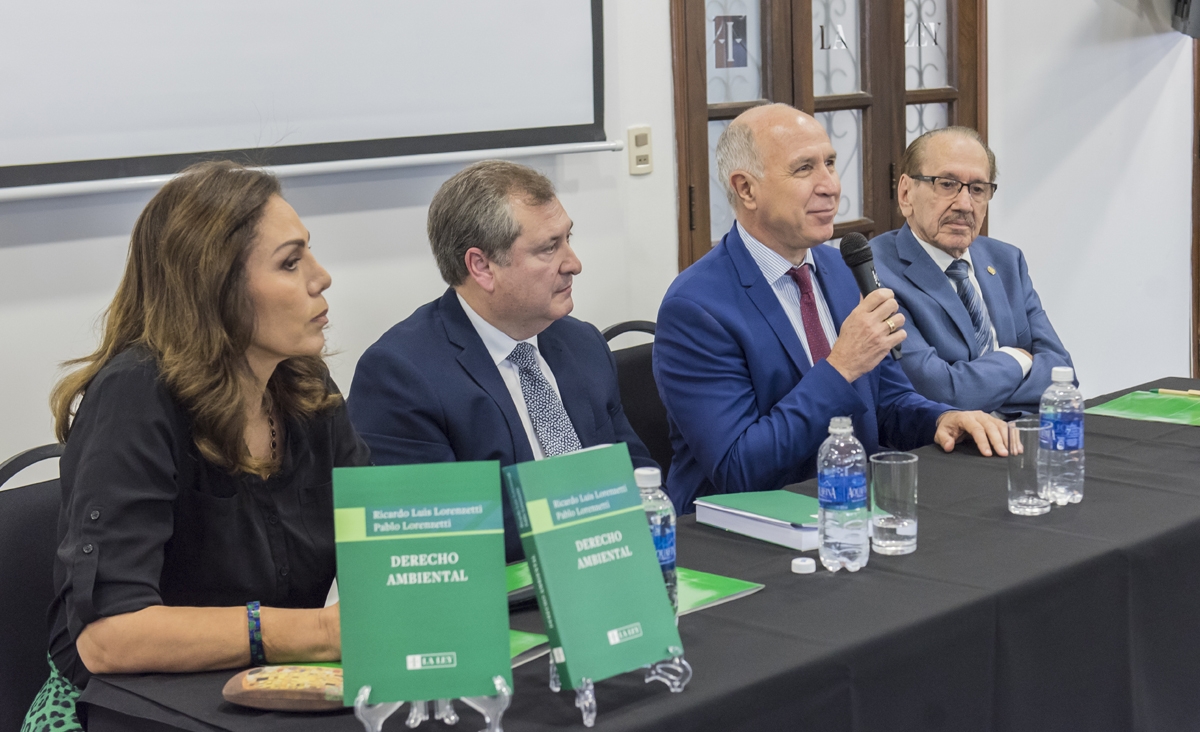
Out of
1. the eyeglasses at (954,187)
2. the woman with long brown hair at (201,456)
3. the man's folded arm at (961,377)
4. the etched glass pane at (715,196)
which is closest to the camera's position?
the woman with long brown hair at (201,456)

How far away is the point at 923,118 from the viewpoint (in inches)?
172

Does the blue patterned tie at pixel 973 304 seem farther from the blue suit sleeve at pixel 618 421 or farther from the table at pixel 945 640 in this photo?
the blue suit sleeve at pixel 618 421

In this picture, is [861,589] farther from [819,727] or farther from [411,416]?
[411,416]

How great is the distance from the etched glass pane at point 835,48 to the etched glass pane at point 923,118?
312 mm

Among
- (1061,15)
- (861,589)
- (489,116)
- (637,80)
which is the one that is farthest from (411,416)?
(1061,15)

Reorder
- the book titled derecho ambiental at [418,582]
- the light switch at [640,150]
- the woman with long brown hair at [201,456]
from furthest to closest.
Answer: the light switch at [640,150], the woman with long brown hair at [201,456], the book titled derecho ambiental at [418,582]

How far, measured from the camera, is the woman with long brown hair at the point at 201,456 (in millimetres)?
1334

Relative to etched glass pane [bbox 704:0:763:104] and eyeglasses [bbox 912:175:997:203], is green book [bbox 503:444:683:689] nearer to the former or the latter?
eyeglasses [bbox 912:175:997:203]

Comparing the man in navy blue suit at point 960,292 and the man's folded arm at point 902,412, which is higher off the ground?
the man in navy blue suit at point 960,292

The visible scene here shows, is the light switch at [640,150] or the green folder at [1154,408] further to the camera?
the light switch at [640,150]

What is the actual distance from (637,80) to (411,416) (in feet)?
5.41

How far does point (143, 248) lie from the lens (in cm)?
157

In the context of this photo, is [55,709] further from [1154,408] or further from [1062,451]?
[1154,408]

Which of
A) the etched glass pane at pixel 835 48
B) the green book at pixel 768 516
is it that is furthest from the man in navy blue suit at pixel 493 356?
the etched glass pane at pixel 835 48
